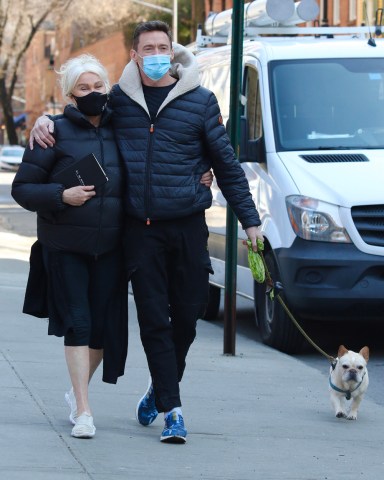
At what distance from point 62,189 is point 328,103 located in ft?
16.2

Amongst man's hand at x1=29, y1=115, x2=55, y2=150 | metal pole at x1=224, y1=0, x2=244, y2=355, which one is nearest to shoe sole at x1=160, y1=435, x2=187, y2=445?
man's hand at x1=29, y1=115, x2=55, y2=150

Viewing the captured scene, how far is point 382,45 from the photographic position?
11.9m

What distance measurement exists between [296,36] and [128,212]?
6.66 metres

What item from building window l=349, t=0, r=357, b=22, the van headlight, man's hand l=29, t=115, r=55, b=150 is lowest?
building window l=349, t=0, r=357, b=22

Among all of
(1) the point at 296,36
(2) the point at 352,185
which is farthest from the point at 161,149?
(1) the point at 296,36

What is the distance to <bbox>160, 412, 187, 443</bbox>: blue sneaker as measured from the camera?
6762 mm

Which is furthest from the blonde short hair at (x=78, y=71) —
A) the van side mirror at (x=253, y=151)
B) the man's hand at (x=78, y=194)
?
the van side mirror at (x=253, y=151)

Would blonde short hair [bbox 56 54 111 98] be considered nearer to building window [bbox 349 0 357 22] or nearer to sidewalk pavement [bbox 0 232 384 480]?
sidewalk pavement [bbox 0 232 384 480]

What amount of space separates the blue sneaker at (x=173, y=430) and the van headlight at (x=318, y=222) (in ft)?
12.1

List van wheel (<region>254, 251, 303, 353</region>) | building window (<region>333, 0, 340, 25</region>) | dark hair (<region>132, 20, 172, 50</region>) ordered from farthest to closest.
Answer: building window (<region>333, 0, 340, 25</region>) → van wheel (<region>254, 251, 303, 353</region>) → dark hair (<region>132, 20, 172, 50</region>)

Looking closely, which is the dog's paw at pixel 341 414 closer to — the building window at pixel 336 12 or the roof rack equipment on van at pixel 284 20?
the roof rack equipment on van at pixel 284 20

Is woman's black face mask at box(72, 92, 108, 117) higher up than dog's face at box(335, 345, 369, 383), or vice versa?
woman's black face mask at box(72, 92, 108, 117)

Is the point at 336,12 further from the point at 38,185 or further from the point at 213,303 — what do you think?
the point at 38,185

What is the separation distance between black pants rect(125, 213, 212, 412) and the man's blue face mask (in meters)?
0.70
